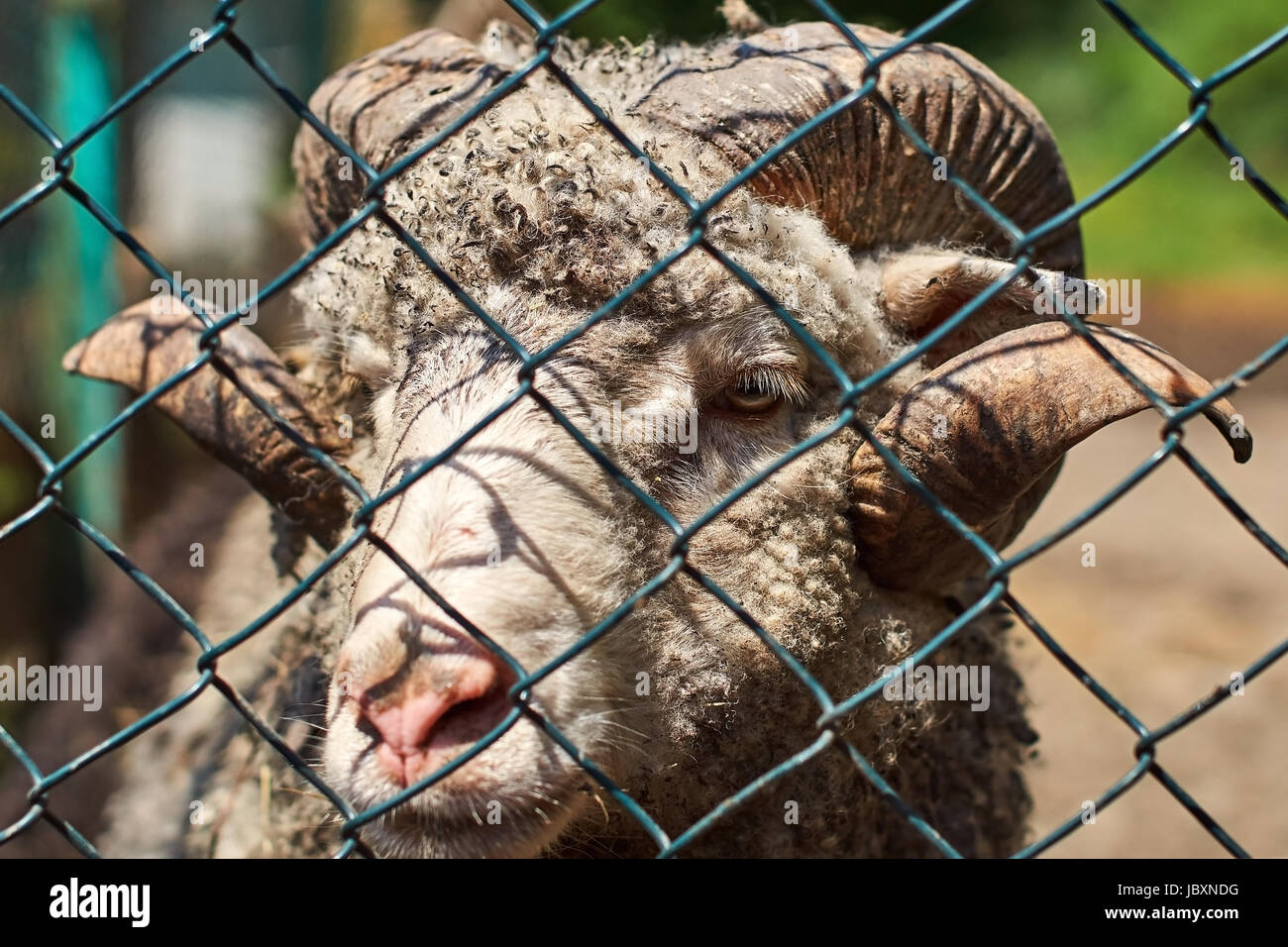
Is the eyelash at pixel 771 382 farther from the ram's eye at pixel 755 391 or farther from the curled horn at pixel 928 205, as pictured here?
the curled horn at pixel 928 205

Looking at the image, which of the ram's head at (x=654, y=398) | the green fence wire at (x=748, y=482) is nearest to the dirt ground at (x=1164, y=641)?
the ram's head at (x=654, y=398)

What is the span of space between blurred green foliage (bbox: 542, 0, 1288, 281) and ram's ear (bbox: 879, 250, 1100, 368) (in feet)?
29.1

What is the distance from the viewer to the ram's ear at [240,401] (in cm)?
304

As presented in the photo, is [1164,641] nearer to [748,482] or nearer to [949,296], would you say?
[949,296]

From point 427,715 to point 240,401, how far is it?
1453mm

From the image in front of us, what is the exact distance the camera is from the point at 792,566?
2594mm

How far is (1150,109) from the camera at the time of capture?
42.7 feet

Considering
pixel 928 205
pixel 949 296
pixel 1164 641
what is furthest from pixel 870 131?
pixel 1164 641

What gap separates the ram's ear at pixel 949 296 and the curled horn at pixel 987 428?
0.88 ft

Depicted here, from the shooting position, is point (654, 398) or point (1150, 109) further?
point (1150, 109)

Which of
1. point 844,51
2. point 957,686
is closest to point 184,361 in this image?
point 844,51

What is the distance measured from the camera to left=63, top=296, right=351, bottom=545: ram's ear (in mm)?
3039
